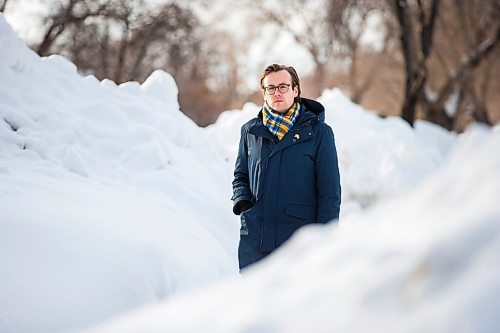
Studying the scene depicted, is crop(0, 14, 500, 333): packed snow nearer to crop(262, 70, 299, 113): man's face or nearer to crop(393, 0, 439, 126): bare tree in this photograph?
crop(262, 70, 299, 113): man's face

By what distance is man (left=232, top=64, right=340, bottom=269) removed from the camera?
3123 millimetres

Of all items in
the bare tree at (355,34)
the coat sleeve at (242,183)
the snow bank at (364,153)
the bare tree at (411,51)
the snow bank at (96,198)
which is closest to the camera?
the snow bank at (96,198)

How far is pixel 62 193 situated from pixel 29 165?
2.40ft

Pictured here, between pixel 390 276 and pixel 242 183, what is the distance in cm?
215

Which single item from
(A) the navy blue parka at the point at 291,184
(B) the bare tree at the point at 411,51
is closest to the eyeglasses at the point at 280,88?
(A) the navy blue parka at the point at 291,184

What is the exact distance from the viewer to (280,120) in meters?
3.15

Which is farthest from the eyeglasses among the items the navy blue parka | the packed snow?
the packed snow

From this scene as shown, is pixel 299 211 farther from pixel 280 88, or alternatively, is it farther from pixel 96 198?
pixel 96 198

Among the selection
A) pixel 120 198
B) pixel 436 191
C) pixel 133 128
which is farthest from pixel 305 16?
pixel 436 191

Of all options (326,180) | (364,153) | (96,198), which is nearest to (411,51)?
(364,153)

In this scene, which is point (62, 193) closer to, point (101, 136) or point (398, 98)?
point (101, 136)

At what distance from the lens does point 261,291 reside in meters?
1.40

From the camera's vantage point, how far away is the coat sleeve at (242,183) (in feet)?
10.9

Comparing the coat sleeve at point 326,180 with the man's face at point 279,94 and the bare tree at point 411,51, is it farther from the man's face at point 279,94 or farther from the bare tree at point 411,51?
the bare tree at point 411,51
